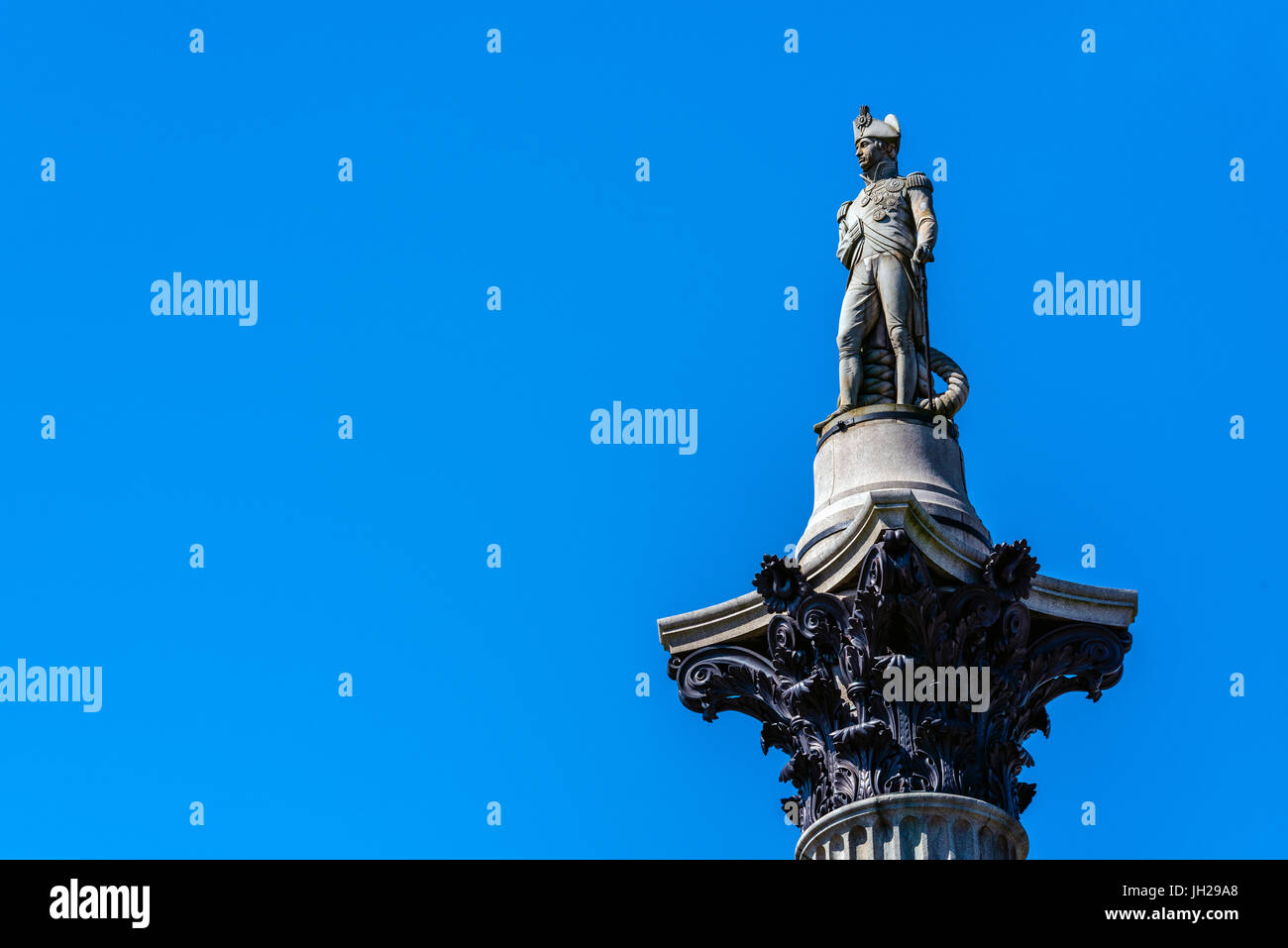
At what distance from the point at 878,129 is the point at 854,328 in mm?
3240

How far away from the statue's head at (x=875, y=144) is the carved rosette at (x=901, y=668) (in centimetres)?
692

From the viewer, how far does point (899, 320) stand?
1422 inches

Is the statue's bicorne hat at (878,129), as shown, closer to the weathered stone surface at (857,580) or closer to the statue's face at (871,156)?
the statue's face at (871,156)

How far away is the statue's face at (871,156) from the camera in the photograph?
124 feet

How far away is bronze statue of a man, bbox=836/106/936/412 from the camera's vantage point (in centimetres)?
3594

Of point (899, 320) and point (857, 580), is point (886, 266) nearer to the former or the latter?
point (899, 320)

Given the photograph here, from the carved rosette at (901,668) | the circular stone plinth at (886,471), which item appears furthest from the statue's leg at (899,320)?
the carved rosette at (901,668)

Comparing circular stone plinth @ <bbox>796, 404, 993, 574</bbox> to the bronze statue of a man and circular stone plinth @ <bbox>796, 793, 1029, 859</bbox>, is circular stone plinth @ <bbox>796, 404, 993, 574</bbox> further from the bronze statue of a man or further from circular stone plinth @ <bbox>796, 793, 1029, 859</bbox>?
circular stone plinth @ <bbox>796, 793, 1029, 859</bbox>

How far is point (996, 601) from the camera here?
33.1m
